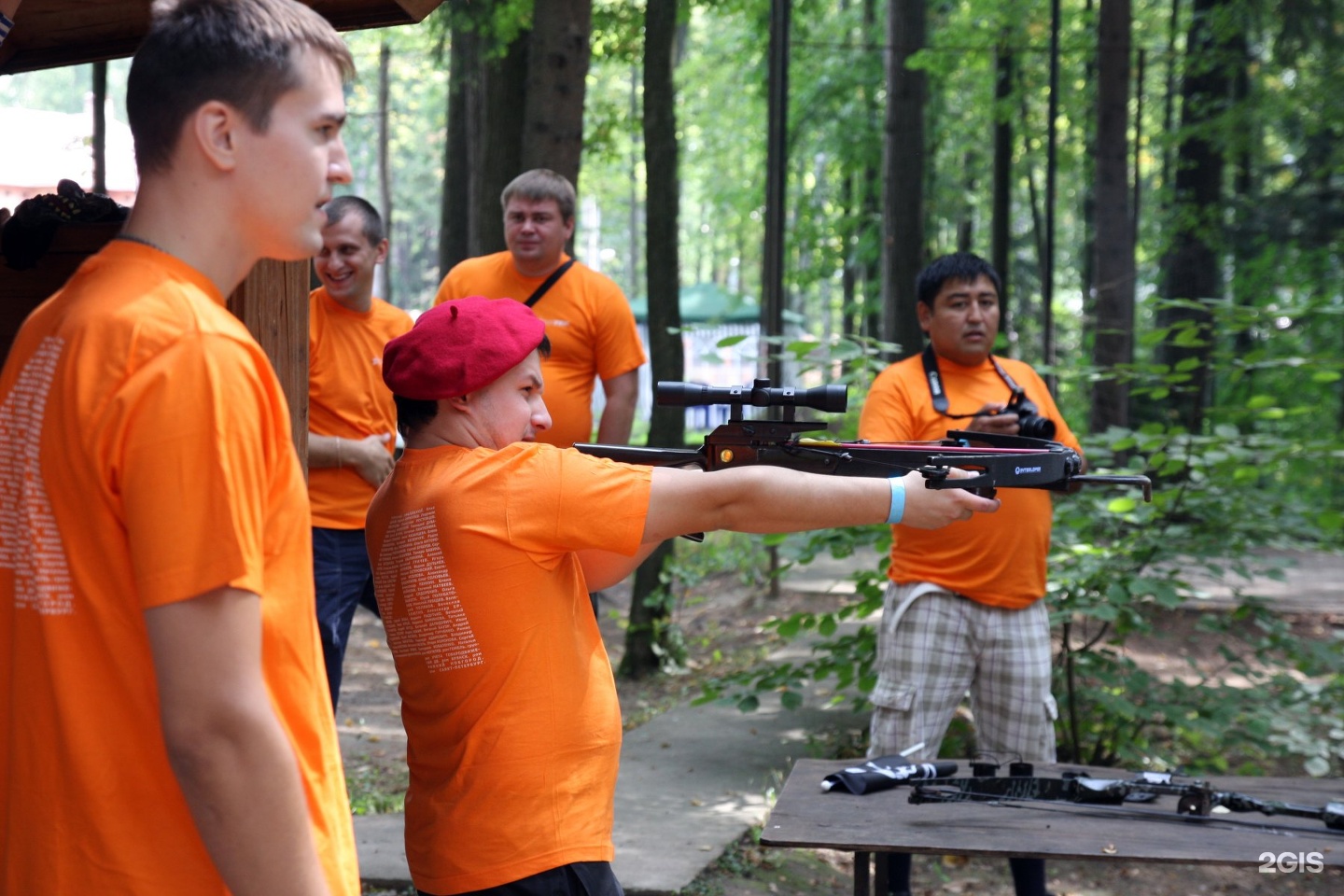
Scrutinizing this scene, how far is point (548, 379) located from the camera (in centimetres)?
534

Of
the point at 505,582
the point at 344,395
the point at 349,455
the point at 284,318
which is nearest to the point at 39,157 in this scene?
the point at 344,395

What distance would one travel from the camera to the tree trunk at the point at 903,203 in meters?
12.2

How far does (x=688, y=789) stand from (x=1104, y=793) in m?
2.56

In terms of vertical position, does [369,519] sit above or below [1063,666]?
above

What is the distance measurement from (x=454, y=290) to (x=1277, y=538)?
4.09 metres

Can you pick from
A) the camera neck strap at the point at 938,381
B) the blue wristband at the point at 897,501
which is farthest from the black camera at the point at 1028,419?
the blue wristband at the point at 897,501

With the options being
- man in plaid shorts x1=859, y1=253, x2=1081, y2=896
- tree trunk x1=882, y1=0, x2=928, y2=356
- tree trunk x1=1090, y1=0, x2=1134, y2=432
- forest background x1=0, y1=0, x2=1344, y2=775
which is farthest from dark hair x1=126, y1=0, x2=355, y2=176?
tree trunk x1=882, y1=0, x2=928, y2=356

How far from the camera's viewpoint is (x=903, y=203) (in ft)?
40.2

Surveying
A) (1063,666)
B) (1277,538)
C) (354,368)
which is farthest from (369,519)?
(1277,538)

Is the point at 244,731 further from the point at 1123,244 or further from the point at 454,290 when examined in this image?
the point at 1123,244

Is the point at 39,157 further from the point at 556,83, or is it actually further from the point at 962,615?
the point at 962,615

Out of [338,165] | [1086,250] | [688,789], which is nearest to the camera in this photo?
[338,165]

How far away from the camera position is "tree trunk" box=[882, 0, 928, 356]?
12188mm

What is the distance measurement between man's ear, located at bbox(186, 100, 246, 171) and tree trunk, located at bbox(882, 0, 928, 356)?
35.3 ft
